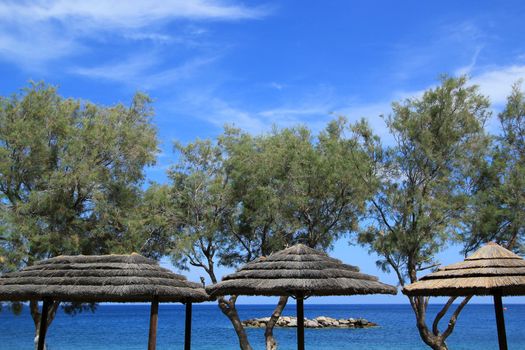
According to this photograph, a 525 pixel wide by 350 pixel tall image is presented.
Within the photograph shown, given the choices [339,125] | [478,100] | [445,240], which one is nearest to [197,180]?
[339,125]

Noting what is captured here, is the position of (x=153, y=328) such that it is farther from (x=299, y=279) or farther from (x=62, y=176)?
(x=62, y=176)

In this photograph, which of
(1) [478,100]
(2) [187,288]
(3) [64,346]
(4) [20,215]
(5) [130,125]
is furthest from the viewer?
(3) [64,346]

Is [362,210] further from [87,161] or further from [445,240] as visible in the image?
[87,161]

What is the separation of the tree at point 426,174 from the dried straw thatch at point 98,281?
24.4 ft

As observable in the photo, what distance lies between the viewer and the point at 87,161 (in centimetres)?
1623

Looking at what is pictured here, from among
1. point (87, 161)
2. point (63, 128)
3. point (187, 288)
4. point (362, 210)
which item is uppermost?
point (63, 128)

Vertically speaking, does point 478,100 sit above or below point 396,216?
above

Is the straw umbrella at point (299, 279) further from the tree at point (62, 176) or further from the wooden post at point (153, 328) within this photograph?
the tree at point (62, 176)

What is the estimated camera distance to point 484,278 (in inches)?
375

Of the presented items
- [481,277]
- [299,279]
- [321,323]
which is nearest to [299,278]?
[299,279]

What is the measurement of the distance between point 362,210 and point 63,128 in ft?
30.5

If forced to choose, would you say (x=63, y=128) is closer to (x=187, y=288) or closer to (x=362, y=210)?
(x=187, y=288)

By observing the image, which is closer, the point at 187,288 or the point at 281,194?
the point at 187,288

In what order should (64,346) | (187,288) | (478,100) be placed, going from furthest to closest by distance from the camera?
(64,346) → (478,100) → (187,288)
